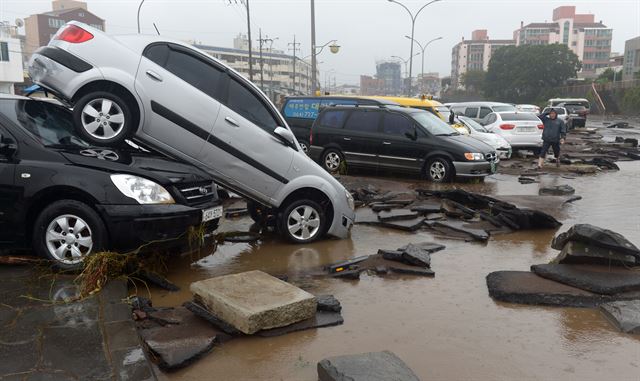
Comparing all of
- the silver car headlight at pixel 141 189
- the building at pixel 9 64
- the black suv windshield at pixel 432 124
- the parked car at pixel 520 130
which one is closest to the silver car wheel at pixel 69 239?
the silver car headlight at pixel 141 189

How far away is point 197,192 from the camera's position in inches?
222

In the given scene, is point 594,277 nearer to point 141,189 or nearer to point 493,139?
point 141,189

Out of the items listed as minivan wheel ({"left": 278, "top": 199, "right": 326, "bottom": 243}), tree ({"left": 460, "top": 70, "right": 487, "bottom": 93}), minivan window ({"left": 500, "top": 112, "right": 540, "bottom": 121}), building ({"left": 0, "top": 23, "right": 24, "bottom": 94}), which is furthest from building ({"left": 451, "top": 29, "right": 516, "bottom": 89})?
minivan wheel ({"left": 278, "top": 199, "right": 326, "bottom": 243})

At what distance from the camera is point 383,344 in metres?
4.05

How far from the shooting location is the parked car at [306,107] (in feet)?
52.6

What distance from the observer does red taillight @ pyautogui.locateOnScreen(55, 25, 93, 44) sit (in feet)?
20.5

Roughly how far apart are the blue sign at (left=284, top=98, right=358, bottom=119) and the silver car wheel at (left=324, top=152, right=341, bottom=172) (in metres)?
3.13

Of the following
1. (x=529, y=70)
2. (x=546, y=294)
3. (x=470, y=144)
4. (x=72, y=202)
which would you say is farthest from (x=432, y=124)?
(x=529, y=70)

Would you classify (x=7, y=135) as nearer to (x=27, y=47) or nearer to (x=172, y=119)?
(x=172, y=119)

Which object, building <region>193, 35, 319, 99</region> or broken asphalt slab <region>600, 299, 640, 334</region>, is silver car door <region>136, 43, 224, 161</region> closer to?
broken asphalt slab <region>600, 299, 640, 334</region>

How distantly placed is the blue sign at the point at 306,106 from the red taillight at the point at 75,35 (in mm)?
10056

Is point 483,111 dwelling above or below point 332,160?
above

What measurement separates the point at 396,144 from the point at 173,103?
7232 mm

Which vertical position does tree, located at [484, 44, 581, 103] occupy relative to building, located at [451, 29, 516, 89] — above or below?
below
